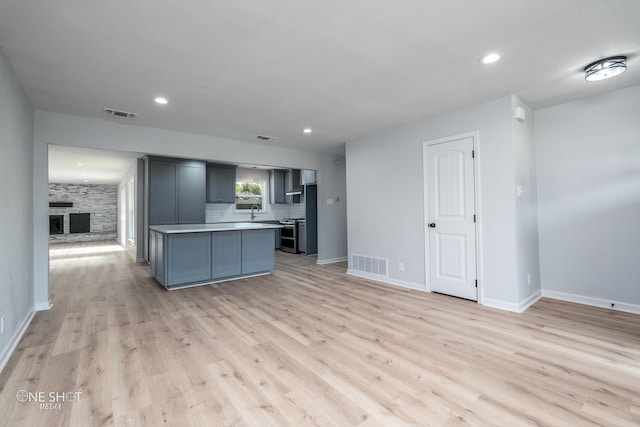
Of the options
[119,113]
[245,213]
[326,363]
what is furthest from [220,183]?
[326,363]

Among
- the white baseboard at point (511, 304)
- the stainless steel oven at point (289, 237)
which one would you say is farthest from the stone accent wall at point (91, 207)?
the white baseboard at point (511, 304)

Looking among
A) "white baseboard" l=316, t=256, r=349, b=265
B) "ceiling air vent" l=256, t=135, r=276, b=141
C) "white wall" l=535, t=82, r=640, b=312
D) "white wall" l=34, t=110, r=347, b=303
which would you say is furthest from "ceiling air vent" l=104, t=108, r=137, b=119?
"white wall" l=535, t=82, r=640, b=312

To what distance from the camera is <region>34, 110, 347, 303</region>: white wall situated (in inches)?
139

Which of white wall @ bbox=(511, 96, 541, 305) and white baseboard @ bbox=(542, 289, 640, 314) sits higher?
white wall @ bbox=(511, 96, 541, 305)

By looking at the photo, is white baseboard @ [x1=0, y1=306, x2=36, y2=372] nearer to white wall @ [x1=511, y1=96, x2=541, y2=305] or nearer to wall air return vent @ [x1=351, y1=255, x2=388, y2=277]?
wall air return vent @ [x1=351, y1=255, x2=388, y2=277]

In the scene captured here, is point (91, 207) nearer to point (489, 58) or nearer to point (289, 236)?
point (289, 236)

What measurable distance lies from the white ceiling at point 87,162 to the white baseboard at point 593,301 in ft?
22.5

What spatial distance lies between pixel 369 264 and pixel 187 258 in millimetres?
2955

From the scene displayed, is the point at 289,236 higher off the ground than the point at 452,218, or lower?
lower

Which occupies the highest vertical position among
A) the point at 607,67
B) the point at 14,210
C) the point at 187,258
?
the point at 607,67

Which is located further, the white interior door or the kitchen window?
the kitchen window

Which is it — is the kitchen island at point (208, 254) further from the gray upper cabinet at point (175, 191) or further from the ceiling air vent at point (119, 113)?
the ceiling air vent at point (119, 113)

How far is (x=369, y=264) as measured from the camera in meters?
4.98

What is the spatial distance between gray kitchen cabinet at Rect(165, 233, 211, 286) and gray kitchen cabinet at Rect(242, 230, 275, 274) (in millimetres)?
632
